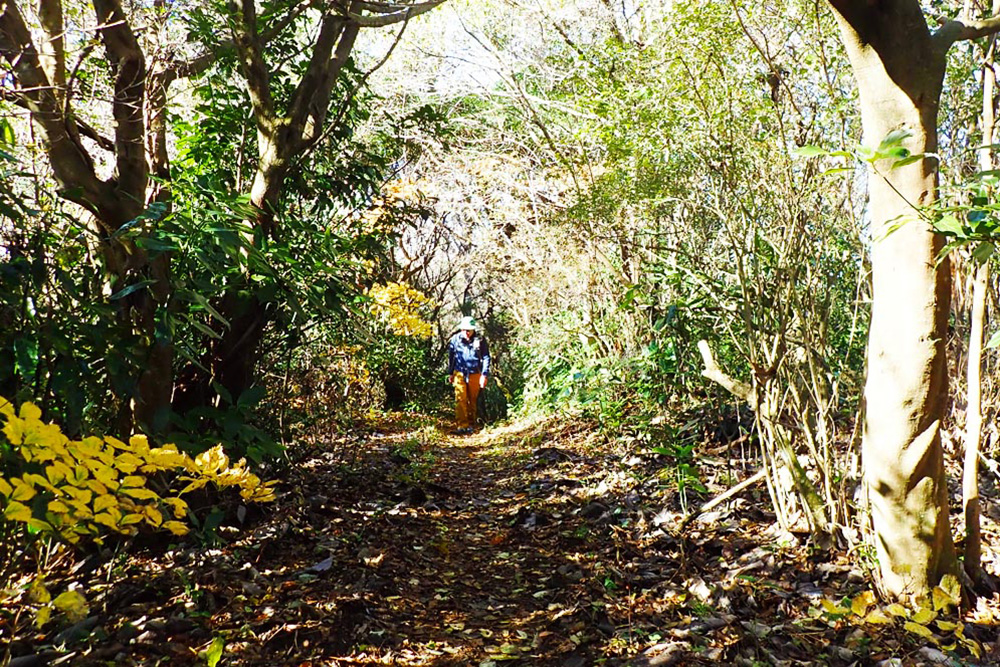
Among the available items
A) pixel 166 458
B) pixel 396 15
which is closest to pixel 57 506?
pixel 166 458

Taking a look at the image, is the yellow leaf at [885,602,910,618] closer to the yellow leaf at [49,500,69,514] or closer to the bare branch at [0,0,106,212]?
the yellow leaf at [49,500,69,514]

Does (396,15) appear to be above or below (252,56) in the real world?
above

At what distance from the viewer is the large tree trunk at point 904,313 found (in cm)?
255

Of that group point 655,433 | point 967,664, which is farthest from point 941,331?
point 655,433

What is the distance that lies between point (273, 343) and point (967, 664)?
4072 millimetres

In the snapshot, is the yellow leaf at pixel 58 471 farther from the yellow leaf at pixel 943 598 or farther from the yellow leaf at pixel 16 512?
the yellow leaf at pixel 943 598

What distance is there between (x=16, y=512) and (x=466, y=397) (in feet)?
30.9

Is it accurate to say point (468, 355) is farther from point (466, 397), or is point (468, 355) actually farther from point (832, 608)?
point (832, 608)

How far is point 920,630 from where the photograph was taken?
2600 mm

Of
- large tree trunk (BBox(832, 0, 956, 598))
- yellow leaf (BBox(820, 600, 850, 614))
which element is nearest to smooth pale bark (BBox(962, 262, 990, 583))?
large tree trunk (BBox(832, 0, 956, 598))

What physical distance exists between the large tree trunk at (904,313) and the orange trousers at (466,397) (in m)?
8.23

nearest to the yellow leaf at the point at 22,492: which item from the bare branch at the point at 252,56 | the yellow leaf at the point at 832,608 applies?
the yellow leaf at the point at 832,608

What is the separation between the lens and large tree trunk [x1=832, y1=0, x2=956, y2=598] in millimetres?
2551

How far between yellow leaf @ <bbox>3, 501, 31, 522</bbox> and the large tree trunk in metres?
2.70
